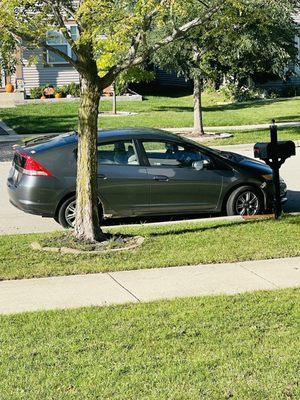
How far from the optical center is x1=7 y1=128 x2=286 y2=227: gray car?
34.6 feet

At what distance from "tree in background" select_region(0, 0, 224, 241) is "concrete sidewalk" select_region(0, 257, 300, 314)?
4.68 ft

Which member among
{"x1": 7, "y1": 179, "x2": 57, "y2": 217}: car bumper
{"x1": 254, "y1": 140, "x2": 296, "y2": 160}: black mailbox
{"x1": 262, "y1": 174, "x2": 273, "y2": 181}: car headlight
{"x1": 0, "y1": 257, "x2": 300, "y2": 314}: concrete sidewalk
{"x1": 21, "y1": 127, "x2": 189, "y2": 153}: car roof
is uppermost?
{"x1": 21, "y1": 127, "x2": 189, "y2": 153}: car roof

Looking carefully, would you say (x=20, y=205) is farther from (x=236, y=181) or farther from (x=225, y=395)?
(x=225, y=395)

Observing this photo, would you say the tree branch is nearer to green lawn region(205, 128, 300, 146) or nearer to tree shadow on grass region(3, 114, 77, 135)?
green lawn region(205, 128, 300, 146)

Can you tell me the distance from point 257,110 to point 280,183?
738 inches

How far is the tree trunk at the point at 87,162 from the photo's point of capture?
864 cm

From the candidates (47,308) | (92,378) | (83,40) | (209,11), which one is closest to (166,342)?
(92,378)

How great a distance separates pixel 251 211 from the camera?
37.0 ft

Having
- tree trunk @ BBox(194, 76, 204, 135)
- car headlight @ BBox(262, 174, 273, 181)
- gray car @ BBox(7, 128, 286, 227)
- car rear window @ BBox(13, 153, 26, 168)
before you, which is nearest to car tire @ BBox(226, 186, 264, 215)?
gray car @ BBox(7, 128, 286, 227)

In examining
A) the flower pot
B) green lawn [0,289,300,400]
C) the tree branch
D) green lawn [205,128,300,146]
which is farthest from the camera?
the flower pot

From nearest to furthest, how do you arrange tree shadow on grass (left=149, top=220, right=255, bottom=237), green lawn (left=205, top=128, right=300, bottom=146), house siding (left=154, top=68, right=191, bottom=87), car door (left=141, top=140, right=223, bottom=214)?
1. tree shadow on grass (left=149, top=220, right=255, bottom=237)
2. car door (left=141, top=140, right=223, bottom=214)
3. green lawn (left=205, top=128, right=300, bottom=146)
4. house siding (left=154, top=68, right=191, bottom=87)

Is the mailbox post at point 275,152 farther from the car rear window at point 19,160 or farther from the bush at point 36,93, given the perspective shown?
the bush at point 36,93

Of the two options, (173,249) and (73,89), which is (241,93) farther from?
(173,249)

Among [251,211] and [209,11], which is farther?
[251,211]
